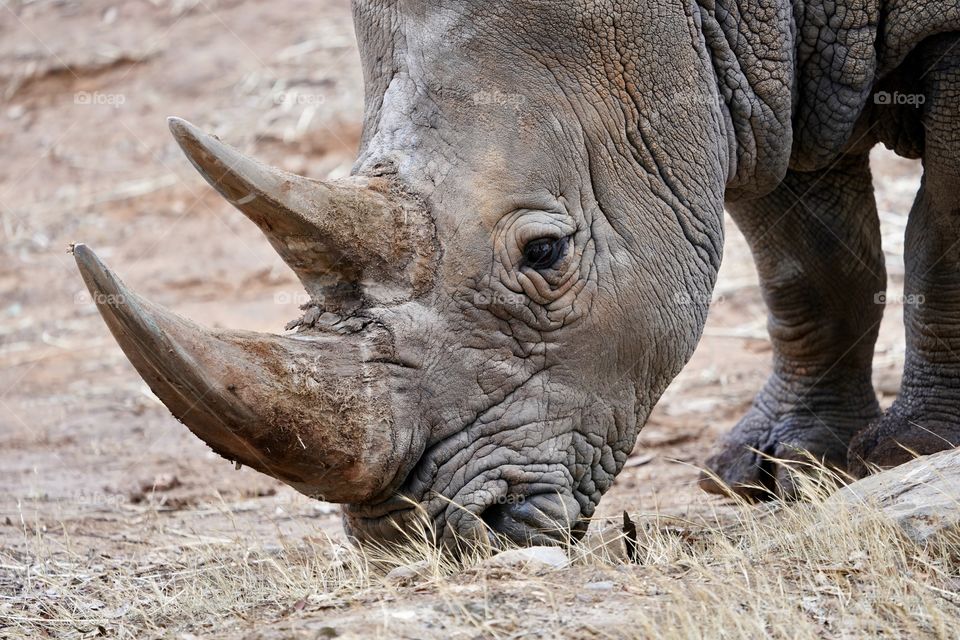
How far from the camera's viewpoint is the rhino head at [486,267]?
4.08 m

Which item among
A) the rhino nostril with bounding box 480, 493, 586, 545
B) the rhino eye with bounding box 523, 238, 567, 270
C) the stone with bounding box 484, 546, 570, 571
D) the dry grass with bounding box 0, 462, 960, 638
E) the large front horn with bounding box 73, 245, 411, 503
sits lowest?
the dry grass with bounding box 0, 462, 960, 638

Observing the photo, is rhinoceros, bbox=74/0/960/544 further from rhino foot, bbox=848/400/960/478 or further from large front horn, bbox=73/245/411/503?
rhino foot, bbox=848/400/960/478

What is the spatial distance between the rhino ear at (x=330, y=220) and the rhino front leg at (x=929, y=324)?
7.47ft

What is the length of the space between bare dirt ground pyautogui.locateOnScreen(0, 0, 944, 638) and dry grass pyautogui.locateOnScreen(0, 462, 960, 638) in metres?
0.02

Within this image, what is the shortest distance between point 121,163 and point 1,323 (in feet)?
9.81

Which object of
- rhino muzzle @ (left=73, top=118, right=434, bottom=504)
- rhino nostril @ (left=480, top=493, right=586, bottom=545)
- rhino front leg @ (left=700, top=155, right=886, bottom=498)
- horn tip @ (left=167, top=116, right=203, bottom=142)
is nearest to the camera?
rhino muzzle @ (left=73, top=118, right=434, bottom=504)

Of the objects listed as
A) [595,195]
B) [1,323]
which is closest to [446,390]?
[595,195]

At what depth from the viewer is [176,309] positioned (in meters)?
11.4

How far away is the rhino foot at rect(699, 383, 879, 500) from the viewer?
21.4 feet

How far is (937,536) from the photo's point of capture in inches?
162

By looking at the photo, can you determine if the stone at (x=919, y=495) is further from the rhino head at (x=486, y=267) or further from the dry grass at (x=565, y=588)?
the rhino head at (x=486, y=267)

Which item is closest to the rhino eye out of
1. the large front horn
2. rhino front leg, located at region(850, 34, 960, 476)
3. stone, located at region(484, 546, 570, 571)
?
the large front horn

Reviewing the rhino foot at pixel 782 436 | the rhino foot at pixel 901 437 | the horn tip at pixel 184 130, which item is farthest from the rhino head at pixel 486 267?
the rhino foot at pixel 782 436

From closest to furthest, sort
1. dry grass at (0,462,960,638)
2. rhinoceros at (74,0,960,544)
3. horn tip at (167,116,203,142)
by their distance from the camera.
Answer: dry grass at (0,462,960,638)
horn tip at (167,116,203,142)
rhinoceros at (74,0,960,544)
